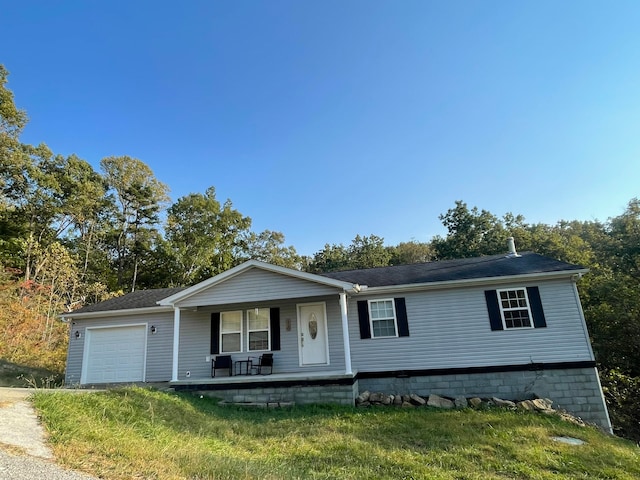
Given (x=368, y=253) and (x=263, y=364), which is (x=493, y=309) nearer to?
(x=263, y=364)

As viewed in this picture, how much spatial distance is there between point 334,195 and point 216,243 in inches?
608

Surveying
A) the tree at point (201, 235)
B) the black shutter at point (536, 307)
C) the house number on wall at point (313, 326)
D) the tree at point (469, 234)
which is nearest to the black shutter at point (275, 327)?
the house number on wall at point (313, 326)

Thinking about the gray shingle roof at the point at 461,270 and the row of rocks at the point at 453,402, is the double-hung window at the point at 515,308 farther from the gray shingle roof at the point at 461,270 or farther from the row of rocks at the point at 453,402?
the row of rocks at the point at 453,402

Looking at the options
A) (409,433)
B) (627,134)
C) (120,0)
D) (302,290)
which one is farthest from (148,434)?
(627,134)

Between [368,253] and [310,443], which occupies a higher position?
[368,253]

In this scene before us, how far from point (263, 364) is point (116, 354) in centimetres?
510

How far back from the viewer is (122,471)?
3580 mm

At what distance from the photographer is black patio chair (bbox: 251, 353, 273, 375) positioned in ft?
35.6

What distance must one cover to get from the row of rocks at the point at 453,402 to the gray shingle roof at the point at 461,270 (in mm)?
3056

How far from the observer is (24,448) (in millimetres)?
3783

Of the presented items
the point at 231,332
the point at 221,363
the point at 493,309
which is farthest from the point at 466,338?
the point at 221,363

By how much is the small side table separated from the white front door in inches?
63.0

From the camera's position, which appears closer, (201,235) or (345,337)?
(345,337)

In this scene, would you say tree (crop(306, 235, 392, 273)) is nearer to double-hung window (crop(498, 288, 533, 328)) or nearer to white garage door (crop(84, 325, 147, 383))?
white garage door (crop(84, 325, 147, 383))
